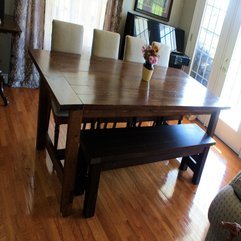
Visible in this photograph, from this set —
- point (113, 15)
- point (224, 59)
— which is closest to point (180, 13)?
point (113, 15)

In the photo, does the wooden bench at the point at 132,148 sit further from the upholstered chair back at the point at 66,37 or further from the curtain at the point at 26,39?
the curtain at the point at 26,39

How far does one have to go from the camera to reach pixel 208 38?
13.0 ft

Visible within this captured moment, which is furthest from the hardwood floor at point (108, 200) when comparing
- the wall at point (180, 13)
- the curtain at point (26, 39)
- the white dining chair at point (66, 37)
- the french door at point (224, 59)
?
the wall at point (180, 13)

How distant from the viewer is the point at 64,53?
277 centimetres

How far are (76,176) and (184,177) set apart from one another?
1114 millimetres

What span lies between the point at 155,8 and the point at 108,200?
3104mm

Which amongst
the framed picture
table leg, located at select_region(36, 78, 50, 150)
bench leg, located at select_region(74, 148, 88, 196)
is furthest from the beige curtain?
bench leg, located at select_region(74, 148, 88, 196)

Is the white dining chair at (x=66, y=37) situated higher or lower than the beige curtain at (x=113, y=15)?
lower

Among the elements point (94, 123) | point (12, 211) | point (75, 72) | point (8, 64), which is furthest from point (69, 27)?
point (12, 211)

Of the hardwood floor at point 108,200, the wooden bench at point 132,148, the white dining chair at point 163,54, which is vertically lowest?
the hardwood floor at point 108,200

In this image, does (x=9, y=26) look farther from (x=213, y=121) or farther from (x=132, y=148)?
(x=213, y=121)

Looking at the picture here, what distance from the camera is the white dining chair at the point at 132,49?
10.2ft

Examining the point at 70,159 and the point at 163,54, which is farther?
the point at 163,54

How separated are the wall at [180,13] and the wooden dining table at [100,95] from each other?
1532 mm
